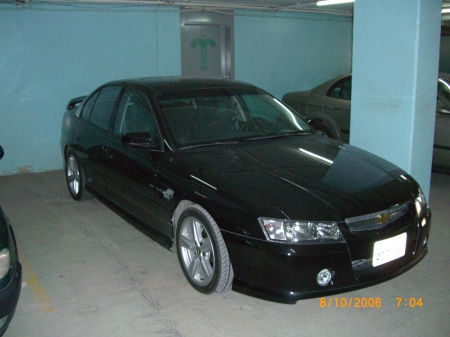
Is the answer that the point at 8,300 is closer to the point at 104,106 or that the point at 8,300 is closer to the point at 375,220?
the point at 375,220

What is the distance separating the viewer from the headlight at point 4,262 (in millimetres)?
2808

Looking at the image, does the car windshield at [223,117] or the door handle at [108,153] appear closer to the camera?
the car windshield at [223,117]

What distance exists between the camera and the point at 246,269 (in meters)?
3.02

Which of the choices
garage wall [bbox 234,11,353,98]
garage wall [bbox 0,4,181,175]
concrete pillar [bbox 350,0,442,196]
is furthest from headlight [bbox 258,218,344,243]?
garage wall [bbox 234,11,353,98]

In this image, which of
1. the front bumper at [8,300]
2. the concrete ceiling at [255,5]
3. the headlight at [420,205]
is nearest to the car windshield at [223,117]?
the headlight at [420,205]

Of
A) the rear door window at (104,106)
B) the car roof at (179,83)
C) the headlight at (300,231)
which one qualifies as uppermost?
the car roof at (179,83)

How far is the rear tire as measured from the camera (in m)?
5.47

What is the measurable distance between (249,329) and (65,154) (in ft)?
12.0

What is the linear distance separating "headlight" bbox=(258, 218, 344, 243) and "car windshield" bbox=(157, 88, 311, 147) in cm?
119

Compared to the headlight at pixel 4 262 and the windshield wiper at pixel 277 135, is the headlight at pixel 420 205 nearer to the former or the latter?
the windshield wiper at pixel 277 135

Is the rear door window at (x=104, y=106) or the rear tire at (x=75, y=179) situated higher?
the rear door window at (x=104, y=106)

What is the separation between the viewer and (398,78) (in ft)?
15.5

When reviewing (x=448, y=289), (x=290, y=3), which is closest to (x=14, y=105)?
(x=290, y=3)

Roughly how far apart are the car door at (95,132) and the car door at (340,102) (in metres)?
3.52
